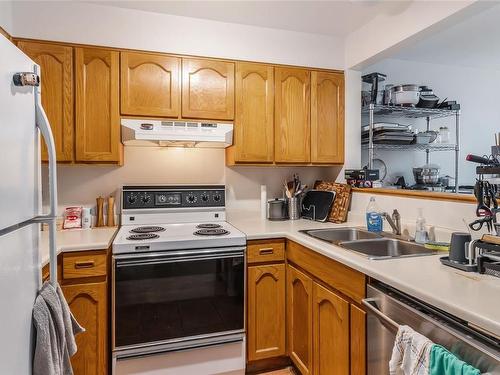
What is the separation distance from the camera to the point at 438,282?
1.08 m

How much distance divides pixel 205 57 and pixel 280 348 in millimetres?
2083

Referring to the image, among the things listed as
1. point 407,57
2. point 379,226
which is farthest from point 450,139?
point 379,226

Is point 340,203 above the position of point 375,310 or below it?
above

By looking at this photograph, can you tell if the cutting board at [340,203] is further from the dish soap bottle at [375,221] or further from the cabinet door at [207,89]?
the cabinet door at [207,89]

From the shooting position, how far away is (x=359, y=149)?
2.70 meters

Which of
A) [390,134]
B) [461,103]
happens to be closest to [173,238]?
[390,134]

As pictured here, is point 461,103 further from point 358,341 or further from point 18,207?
point 18,207

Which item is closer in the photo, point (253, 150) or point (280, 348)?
point (280, 348)

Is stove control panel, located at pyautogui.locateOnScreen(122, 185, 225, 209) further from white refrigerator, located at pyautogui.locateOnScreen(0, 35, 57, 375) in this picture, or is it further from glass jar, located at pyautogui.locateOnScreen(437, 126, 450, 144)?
glass jar, located at pyautogui.locateOnScreen(437, 126, 450, 144)

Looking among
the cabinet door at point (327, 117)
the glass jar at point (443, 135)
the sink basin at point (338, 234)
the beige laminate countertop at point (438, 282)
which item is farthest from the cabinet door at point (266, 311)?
the glass jar at point (443, 135)

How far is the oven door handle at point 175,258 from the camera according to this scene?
177cm

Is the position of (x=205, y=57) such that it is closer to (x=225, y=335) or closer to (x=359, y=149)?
(x=359, y=149)

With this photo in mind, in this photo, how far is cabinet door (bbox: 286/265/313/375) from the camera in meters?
1.81

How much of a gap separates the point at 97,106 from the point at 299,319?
189 cm
